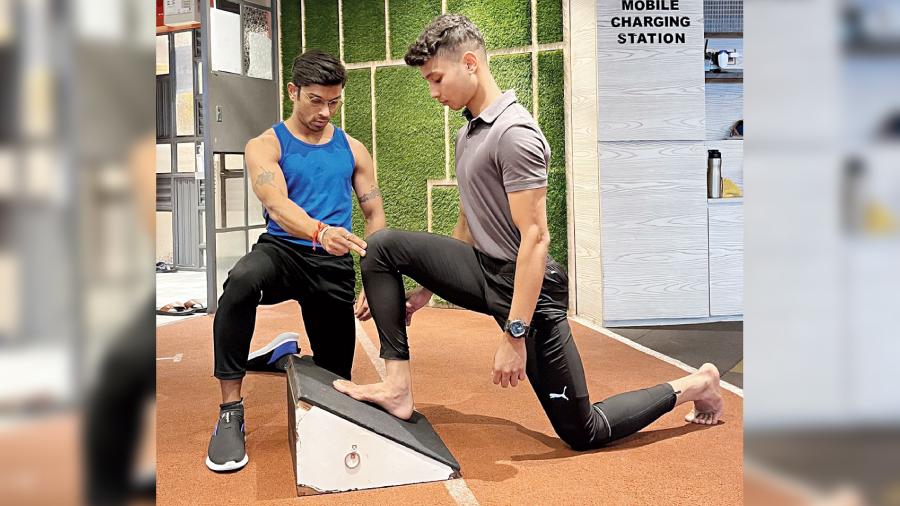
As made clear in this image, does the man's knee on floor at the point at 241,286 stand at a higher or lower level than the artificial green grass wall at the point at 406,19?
lower

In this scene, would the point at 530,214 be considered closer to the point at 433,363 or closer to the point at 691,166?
the point at 433,363

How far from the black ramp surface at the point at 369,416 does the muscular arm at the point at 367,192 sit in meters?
0.79

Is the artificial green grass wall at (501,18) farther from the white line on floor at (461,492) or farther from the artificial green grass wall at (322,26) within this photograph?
the white line on floor at (461,492)

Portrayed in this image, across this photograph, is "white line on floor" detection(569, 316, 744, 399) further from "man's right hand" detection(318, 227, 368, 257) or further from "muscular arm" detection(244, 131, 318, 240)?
"muscular arm" detection(244, 131, 318, 240)

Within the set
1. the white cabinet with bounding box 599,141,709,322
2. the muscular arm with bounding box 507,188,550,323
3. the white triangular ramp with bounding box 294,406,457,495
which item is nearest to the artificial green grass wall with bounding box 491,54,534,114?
the white cabinet with bounding box 599,141,709,322

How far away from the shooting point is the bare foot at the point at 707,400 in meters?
2.60

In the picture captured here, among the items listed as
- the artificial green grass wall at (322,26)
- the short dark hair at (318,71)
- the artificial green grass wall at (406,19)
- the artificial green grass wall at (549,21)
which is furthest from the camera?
the artificial green grass wall at (322,26)

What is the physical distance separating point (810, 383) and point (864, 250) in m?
0.07

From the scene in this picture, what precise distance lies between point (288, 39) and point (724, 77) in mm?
3228

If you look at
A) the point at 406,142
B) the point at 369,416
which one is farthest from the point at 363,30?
the point at 369,416

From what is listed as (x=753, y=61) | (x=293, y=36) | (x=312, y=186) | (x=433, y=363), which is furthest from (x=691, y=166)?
(x=753, y=61)

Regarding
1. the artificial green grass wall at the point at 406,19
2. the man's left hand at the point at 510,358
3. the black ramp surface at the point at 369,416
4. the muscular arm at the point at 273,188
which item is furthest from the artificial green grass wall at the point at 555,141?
the man's left hand at the point at 510,358

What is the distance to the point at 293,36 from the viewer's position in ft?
19.8

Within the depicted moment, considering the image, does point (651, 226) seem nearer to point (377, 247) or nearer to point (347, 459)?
point (377, 247)
